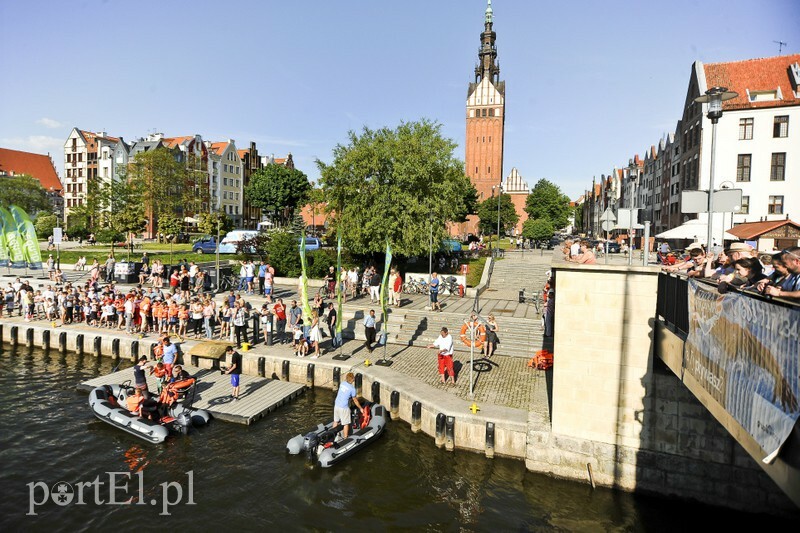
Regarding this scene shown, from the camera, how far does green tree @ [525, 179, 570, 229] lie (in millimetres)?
83250

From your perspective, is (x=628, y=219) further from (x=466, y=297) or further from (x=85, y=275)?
(x=85, y=275)

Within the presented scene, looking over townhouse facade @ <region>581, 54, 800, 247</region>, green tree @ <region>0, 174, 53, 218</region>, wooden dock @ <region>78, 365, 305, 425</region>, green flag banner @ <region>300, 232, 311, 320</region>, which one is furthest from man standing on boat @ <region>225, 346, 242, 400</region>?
green tree @ <region>0, 174, 53, 218</region>

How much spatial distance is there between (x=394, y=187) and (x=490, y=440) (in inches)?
793

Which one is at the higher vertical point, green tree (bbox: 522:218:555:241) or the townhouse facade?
the townhouse facade

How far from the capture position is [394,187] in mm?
30422

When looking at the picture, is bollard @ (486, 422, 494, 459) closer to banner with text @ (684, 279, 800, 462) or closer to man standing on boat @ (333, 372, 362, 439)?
man standing on boat @ (333, 372, 362, 439)

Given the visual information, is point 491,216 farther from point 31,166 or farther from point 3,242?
point 31,166

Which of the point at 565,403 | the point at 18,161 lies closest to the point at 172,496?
the point at 565,403

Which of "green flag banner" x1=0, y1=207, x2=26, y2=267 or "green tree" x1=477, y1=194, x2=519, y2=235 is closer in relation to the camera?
"green flag banner" x1=0, y1=207, x2=26, y2=267

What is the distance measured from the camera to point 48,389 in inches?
721

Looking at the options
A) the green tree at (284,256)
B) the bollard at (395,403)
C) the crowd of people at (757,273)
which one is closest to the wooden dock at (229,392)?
the bollard at (395,403)

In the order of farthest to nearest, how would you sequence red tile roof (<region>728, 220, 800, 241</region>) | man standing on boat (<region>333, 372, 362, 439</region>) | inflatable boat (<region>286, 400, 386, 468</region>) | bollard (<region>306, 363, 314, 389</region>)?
1. red tile roof (<region>728, 220, 800, 241</region>)
2. bollard (<region>306, 363, 314, 389</region>)
3. man standing on boat (<region>333, 372, 362, 439</region>)
4. inflatable boat (<region>286, 400, 386, 468</region>)

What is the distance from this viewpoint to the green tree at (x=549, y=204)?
83.2 m

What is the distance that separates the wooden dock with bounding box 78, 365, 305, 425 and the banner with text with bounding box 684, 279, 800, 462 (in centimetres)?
1282
